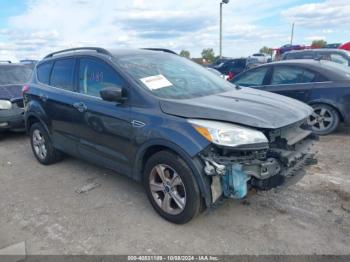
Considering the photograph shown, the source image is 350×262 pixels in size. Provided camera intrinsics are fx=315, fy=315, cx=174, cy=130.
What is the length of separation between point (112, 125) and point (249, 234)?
1899mm

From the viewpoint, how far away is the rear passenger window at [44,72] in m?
5.01

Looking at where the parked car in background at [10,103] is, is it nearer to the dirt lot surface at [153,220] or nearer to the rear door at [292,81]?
the dirt lot surface at [153,220]

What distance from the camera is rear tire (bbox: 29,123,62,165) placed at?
5098 millimetres

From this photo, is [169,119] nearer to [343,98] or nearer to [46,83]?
[46,83]

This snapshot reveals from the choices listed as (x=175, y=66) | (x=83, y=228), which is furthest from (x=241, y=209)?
(x=175, y=66)

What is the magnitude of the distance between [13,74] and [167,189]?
672 cm

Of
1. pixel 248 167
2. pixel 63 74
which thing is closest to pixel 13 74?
pixel 63 74

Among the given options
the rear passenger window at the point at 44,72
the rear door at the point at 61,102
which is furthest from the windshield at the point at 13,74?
the rear door at the point at 61,102

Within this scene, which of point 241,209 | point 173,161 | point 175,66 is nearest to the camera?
point 173,161

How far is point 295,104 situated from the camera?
12.2ft

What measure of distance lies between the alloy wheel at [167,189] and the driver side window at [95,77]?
43.9 inches

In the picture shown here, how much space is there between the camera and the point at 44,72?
5148 mm

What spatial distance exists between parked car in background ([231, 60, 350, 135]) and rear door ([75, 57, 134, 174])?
13.5 feet

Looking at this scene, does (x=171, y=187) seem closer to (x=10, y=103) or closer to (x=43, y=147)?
(x=43, y=147)
